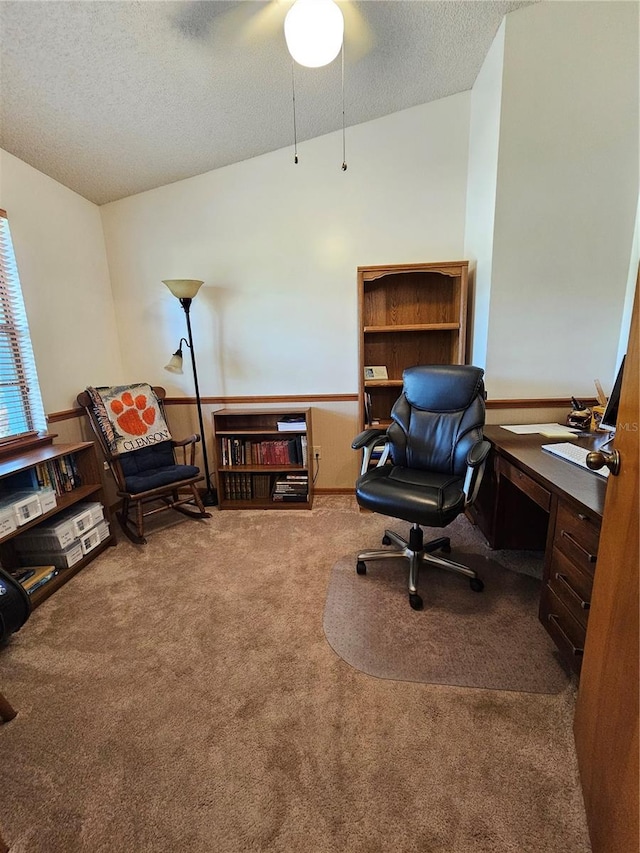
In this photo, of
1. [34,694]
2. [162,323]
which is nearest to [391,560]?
[34,694]

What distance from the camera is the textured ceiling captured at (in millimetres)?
1503

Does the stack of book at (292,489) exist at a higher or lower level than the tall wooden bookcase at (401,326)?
lower

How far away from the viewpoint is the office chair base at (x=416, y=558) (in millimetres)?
1789

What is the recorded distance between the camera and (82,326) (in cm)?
264

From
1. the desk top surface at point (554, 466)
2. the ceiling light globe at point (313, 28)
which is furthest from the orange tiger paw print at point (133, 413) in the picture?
the desk top surface at point (554, 466)

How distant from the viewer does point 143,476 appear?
257 centimetres

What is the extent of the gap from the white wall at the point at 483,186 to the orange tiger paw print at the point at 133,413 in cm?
245

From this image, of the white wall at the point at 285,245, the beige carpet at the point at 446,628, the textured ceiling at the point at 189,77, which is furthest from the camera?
the white wall at the point at 285,245

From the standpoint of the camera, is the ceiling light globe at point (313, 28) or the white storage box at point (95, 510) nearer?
the ceiling light globe at point (313, 28)

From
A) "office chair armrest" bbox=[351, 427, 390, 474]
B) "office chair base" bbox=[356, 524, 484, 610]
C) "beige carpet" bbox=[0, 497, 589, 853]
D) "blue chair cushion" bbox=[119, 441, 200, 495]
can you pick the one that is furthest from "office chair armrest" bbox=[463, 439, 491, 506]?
"blue chair cushion" bbox=[119, 441, 200, 495]

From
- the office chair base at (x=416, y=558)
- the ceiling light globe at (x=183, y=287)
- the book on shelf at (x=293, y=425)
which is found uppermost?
the ceiling light globe at (x=183, y=287)

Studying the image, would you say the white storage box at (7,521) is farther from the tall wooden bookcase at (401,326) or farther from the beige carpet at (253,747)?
the tall wooden bookcase at (401,326)

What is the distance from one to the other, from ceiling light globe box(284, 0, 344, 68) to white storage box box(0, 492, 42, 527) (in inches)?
96.9

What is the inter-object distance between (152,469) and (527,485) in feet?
8.06
